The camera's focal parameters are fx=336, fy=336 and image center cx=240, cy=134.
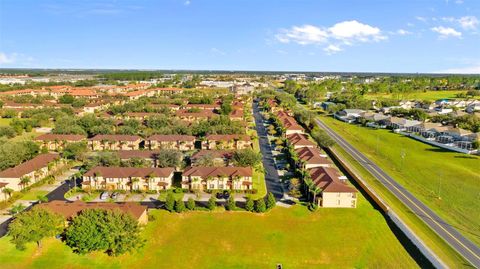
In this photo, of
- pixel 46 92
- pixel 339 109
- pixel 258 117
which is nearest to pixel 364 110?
pixel 339 109

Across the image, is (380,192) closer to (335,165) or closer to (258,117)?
(335,165)

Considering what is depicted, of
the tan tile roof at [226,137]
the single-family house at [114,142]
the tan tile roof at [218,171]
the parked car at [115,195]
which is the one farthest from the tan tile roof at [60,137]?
the tan tile roof at [218,171]

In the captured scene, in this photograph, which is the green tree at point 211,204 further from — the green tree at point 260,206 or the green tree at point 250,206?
the green tree at point 260,206

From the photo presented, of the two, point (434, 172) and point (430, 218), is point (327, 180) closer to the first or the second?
point (430, 218)

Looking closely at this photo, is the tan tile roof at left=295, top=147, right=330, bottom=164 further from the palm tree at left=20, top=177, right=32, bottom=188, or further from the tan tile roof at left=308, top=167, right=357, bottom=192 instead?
the palm tree at left=20, top=177, right=32, bottom=188

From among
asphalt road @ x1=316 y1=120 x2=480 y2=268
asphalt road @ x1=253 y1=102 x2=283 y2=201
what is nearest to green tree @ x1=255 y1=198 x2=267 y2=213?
asphalt road @ x1=253 y1=102 x2=283 y2=201

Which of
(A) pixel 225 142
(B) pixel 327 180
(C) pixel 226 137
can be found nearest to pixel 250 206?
(B) pixel 327 180
